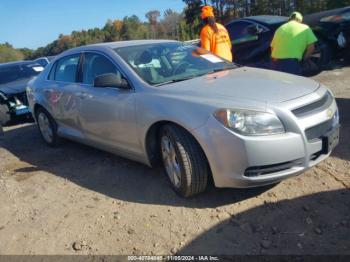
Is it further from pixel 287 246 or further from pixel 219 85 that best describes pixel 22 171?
pixel 287 246

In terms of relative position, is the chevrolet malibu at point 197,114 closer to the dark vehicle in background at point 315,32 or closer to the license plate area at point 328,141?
the license plate area at point 328,141

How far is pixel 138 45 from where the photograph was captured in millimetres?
5250

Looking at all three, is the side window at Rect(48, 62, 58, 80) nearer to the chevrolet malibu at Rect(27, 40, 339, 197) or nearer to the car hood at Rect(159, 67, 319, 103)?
the chevrolet malibu at Rect(27, 40, 339, 197)

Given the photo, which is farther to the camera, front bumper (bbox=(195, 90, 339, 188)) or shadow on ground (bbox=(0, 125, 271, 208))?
shadow on ground (bbox=(0, 125, 271, 208))

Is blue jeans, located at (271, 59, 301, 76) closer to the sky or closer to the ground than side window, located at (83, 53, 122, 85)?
closer to the ground

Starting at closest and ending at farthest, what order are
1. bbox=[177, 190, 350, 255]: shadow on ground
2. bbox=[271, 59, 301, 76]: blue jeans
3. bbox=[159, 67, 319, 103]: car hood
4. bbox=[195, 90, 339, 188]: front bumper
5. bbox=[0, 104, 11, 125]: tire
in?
bbox=[177, 190, 350, 255]: shadow on ground
bbox=[195, 90, 339, 188]: front bumper
bbox=[159, 67, 319, 103]: car hood
bbox=[271, 59, 301, 76]: blue jeans
bbox=[0, 104, 11, 125]: tire

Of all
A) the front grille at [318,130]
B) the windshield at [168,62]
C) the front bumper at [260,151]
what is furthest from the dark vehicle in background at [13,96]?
the front grille at [318,130]

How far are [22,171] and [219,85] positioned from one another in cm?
329

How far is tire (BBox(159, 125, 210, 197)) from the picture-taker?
3.87m

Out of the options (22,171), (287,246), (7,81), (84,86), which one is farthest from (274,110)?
(7,81)

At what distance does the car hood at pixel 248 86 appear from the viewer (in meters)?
3.79

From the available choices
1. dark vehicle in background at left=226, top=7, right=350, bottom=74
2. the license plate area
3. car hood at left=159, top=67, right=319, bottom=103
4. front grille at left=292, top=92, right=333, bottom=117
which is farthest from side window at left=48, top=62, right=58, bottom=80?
dark vehicle in background at left=226, top=7, right=350, bottom=74

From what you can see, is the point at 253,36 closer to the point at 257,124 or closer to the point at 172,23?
the point at 257,124

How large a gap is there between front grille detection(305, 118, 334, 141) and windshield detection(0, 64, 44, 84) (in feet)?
28.6
